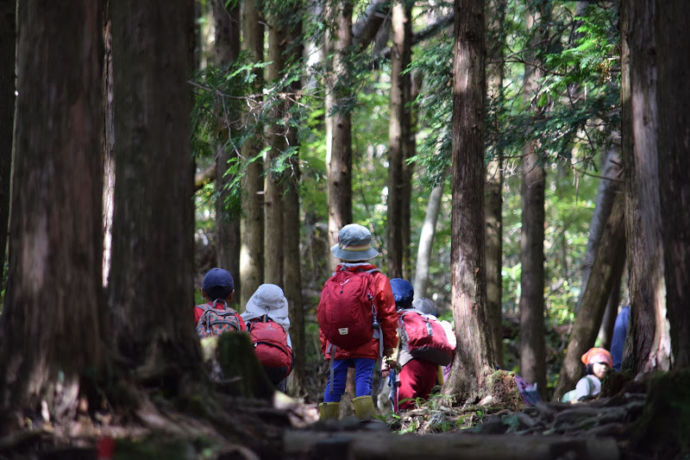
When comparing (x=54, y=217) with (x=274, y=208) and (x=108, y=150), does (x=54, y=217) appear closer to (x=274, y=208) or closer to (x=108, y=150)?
(x=108, y=150)

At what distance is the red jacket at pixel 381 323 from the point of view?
8.15m

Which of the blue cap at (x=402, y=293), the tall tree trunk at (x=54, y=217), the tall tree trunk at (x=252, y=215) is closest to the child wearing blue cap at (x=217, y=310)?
the blue cap at (x=402, y=293)

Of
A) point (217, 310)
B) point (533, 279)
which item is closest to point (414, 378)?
point (217, 310)

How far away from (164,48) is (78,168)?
3.36 ft

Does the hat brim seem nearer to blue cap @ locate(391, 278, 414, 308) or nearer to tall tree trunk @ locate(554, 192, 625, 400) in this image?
blue cap @ locate(391, 278, 414, 308)

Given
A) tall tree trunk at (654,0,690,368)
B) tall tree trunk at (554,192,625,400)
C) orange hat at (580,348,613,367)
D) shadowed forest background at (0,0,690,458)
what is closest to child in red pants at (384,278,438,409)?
shadowed forest background at (0,0,690,458)

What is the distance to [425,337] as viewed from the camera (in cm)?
911

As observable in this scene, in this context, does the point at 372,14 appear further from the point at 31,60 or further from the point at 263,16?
the point at 31,60

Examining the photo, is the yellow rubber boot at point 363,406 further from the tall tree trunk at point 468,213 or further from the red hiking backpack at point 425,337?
the tall tree trunk at point 468,213

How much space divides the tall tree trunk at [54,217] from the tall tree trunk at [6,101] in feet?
8.17

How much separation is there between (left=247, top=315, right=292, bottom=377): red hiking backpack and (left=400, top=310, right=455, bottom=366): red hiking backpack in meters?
1.56

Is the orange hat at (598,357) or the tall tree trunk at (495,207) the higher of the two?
the tall tree trunk at (495,207)

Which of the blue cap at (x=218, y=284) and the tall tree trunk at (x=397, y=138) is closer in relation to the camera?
the blue cap at (x=218, y=284)

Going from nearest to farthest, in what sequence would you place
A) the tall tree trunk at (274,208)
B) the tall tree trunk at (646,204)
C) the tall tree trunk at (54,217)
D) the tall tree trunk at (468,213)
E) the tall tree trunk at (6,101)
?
the tall tree trunk at (54,217) → the tall tree trunk at (646,204) → the tall tree trunk at (6,101) → the tall tree trunk at (468,213) → the tall tree trunk at (274,208)
